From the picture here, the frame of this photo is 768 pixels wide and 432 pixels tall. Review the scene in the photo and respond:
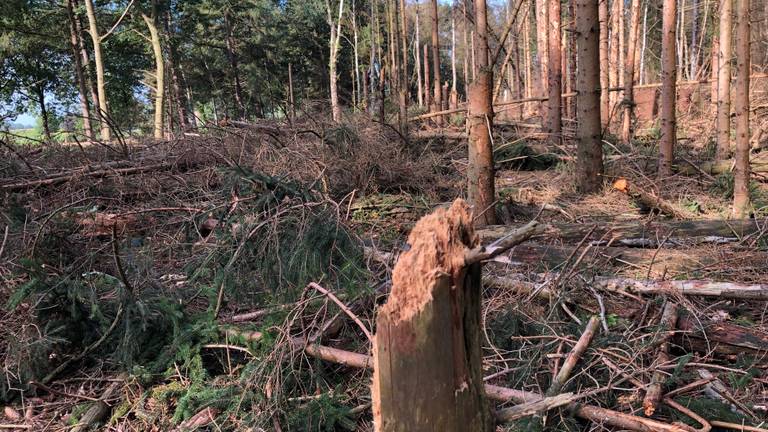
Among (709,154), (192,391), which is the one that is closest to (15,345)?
(192,391)

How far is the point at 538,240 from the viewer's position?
5098mm

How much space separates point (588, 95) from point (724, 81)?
308 cm

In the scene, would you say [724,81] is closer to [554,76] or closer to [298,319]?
[554,76]

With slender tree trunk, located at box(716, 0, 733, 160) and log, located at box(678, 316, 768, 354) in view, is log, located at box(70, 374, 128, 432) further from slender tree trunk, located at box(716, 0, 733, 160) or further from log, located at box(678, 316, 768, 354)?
slender tree trunk, located at box(716, 0, 733, 160)

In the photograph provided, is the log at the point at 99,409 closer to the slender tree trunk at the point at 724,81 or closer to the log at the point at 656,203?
the log at the point at 656,203

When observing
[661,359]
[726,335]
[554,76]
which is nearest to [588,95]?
[554,76]

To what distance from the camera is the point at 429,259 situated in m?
1.44

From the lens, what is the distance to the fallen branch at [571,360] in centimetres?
254

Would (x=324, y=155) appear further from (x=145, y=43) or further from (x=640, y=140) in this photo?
(x=145, y=43)

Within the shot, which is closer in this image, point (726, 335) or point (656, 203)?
point (726, 335)

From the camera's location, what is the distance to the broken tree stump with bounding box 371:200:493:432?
56.1 inches

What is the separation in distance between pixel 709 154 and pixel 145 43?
72.7 ft

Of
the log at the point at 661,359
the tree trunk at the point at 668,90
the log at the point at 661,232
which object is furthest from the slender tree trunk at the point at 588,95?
the log at the point at 661,359

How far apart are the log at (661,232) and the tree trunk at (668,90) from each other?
A: 2.95 meters
